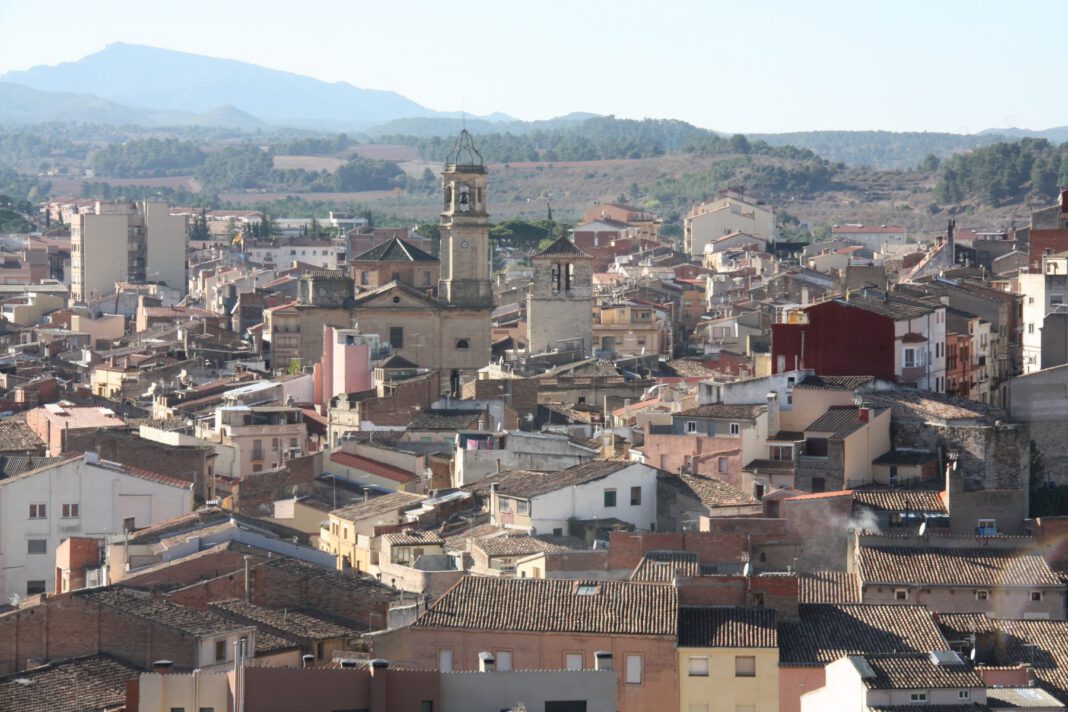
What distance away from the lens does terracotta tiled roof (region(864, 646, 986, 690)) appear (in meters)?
23.3

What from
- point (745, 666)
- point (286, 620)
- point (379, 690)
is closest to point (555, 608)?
point (745, 666)

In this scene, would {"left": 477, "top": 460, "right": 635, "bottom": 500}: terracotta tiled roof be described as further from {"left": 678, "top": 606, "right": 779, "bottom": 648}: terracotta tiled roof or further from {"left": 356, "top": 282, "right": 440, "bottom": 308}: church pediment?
{"left": 356, "top": 282, "right": 440, "bottom": 308}: church pediment

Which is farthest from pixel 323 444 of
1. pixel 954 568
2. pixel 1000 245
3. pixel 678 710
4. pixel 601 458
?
pixel 1000 245

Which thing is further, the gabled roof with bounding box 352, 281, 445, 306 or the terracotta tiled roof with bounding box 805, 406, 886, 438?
the gabled roof with bounding box 352, 281, 445, 306

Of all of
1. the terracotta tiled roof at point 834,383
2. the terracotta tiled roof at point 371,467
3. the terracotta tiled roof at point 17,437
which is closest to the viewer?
the terracotta tiled roof at point 834,383

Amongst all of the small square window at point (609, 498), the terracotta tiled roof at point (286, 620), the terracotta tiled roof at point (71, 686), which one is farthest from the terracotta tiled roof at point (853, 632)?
the small square window at point (609, 498)

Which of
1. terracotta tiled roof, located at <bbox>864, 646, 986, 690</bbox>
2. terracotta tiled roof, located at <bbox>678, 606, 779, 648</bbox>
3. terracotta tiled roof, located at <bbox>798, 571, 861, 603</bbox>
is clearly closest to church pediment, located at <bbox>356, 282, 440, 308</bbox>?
terracotta tiled roof, located at <bbox>798, 571, 861, 603</bbox>

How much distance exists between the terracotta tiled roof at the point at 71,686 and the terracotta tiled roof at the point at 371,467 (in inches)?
559

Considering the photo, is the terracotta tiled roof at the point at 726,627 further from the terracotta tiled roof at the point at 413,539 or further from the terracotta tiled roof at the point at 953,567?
the terracotta tiled roof at the point at 413,539

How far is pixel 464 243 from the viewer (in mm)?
63312

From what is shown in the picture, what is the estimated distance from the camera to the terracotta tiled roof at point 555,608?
83.7 ft

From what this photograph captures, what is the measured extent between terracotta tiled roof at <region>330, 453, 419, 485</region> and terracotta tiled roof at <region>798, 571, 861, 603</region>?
1124 cm

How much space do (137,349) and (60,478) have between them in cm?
3356

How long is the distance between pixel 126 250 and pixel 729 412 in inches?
2936
